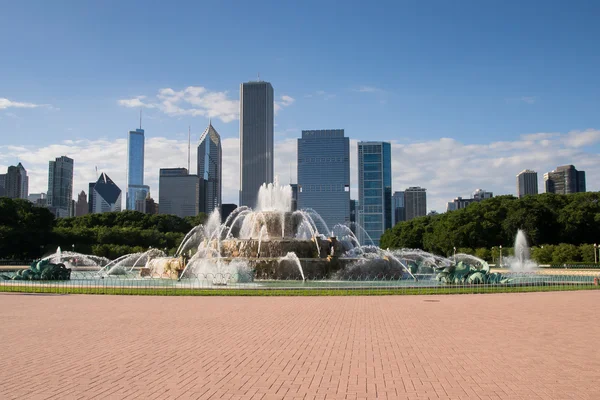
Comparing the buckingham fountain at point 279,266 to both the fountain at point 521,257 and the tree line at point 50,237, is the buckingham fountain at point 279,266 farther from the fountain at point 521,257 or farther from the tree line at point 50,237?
the tree line at point 50,237

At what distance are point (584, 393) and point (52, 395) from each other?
807cm

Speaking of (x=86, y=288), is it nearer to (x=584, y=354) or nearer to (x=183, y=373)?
(x=183, y=373)

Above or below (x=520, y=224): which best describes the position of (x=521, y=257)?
below

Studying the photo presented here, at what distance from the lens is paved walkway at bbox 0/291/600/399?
851 centimetres

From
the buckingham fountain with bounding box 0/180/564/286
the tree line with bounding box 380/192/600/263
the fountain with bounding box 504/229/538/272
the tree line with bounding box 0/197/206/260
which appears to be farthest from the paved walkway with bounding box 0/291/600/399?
the tree line with bounding box 0/197/206/260

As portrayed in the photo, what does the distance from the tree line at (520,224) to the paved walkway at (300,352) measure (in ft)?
193

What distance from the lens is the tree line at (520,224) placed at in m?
79.6

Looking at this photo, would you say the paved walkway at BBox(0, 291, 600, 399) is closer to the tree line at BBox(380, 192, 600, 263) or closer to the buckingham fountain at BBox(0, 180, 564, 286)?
the buckingham fountain at BBox(0, 180, 564, 286)

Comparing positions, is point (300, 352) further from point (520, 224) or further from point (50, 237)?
point (50, 237)

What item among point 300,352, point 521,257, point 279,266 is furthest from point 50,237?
point 300,352

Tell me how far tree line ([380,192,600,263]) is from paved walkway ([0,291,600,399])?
58947mm

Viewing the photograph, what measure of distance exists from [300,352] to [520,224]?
77202mm

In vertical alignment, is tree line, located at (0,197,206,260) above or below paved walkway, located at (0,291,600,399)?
above

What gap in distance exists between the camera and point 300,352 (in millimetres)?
11406
